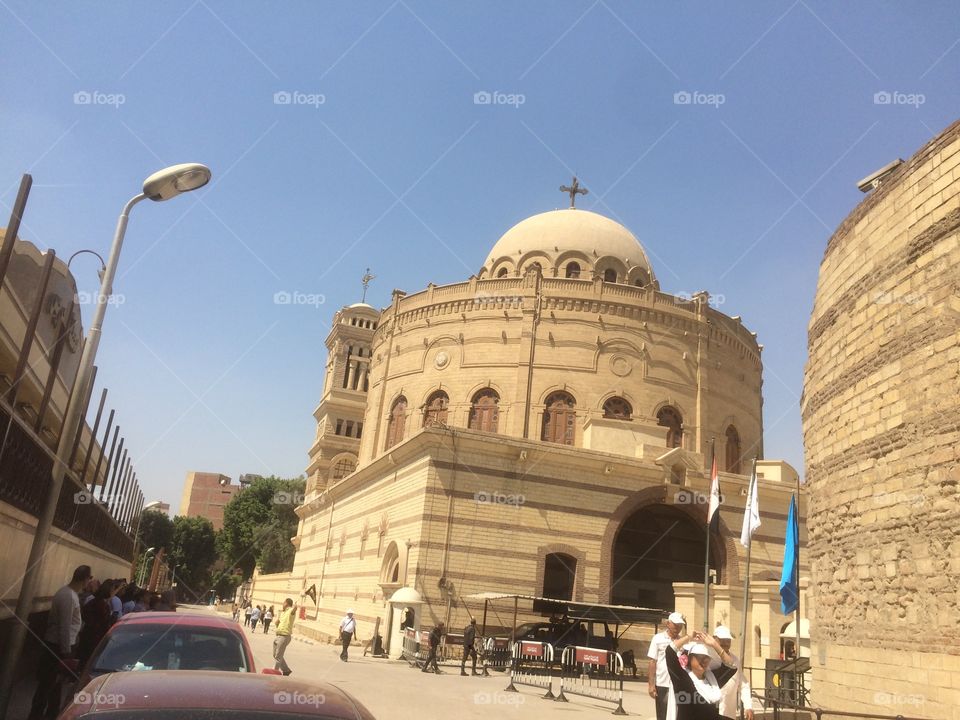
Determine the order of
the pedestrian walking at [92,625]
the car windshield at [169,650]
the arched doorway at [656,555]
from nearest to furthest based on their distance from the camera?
the car windshield at [169,650] → the pedestrian walking at [92,625] → the arched doorway at [656,555]

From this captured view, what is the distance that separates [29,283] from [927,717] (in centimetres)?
1627

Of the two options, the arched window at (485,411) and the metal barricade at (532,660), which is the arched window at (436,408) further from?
the metal barricade at (532,660)

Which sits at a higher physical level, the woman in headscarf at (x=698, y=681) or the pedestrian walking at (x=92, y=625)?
the woman in headscarf at (x=698, y=681)

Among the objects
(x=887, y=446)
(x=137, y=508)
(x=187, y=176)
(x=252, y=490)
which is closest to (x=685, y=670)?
(x=887, y=446)

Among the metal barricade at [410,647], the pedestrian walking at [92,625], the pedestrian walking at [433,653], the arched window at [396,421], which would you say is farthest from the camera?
the arched window at [396,421]

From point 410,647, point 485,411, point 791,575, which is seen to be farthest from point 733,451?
point 791,575

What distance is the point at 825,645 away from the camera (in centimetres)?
1025

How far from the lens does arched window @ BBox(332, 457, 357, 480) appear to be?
149 feet

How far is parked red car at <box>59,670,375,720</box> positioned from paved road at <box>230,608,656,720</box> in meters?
7.95

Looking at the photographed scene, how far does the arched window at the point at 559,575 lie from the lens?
74.8 ft

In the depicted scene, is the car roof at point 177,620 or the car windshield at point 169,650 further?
the car roof at point 177,620

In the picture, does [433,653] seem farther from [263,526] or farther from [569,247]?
[263,526]

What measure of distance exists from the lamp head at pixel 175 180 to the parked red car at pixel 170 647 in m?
5.08

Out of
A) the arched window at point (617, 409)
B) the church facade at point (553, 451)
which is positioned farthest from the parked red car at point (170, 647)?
the arched window at point (617, 409)
